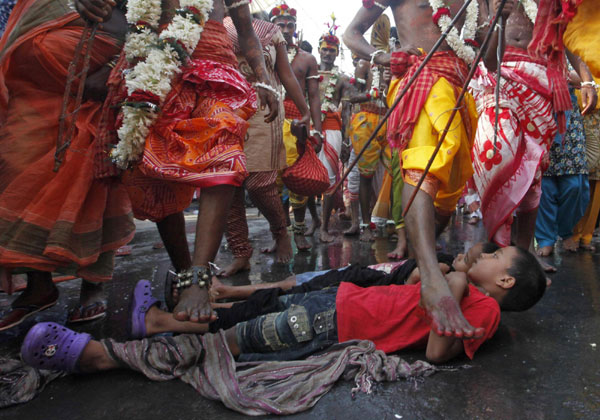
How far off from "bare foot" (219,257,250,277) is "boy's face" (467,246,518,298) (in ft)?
5.90

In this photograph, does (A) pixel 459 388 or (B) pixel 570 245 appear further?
(B) pixel 570 245

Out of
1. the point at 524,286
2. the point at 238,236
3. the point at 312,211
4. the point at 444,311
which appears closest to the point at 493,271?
the point at 524,286

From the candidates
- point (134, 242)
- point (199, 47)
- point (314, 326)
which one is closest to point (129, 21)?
point (199, 47)

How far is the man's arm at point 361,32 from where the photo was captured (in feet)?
9.43

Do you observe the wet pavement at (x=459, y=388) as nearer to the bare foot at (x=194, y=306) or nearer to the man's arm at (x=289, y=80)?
the bare foot at (x=194, y=306)

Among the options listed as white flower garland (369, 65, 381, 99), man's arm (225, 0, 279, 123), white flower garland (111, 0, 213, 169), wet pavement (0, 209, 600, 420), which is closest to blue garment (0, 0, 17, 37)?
white flower garland (111, 0, 213, 169)

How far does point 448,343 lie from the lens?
1615 mm

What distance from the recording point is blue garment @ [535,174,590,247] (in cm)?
397

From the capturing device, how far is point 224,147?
5.94ft

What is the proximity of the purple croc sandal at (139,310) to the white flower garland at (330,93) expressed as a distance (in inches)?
168

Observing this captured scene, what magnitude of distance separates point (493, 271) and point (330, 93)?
4457 mm

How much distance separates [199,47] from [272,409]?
1589mm

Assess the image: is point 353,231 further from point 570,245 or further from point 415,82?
point 415,82

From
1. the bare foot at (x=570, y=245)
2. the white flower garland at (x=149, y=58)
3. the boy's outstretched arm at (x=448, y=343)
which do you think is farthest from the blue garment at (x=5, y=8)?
the bare foot at (x=570, y=245)
